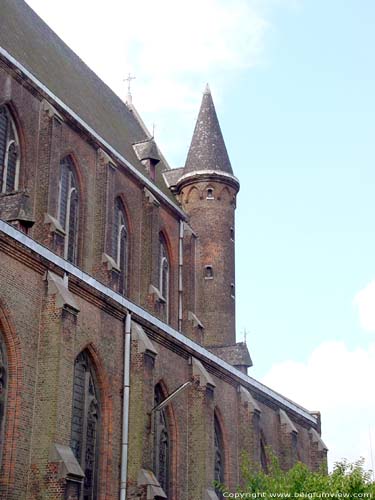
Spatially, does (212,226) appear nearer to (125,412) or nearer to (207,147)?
(207,147)

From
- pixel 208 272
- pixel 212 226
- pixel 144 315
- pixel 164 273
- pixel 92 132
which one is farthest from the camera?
pixel 212 226

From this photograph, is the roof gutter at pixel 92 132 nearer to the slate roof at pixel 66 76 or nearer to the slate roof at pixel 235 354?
the slate roof at pixel 66 76

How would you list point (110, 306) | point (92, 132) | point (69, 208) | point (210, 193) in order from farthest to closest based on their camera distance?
point (210, 193)
point (92, 132)
point (69, 208)
point (110, 306)

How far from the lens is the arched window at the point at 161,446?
27.0 metres

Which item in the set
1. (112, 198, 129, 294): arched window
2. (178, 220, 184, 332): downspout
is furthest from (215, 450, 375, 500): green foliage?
(178, 220, 184, 332): downspout

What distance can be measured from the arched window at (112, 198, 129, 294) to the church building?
0.08 metres

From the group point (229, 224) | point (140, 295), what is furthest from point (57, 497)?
point (229, 224)

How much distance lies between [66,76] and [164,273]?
367 inches

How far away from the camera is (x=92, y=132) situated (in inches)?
1292

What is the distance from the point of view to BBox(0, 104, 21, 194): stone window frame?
28.0m

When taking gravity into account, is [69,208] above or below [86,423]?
above


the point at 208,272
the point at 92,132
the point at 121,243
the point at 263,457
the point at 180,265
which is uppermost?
the point at 92,132

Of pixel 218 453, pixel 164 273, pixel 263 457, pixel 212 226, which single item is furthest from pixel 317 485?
pixel 212 226

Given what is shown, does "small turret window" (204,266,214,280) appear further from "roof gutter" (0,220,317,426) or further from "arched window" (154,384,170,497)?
"arched window" (154,384,170,497)
